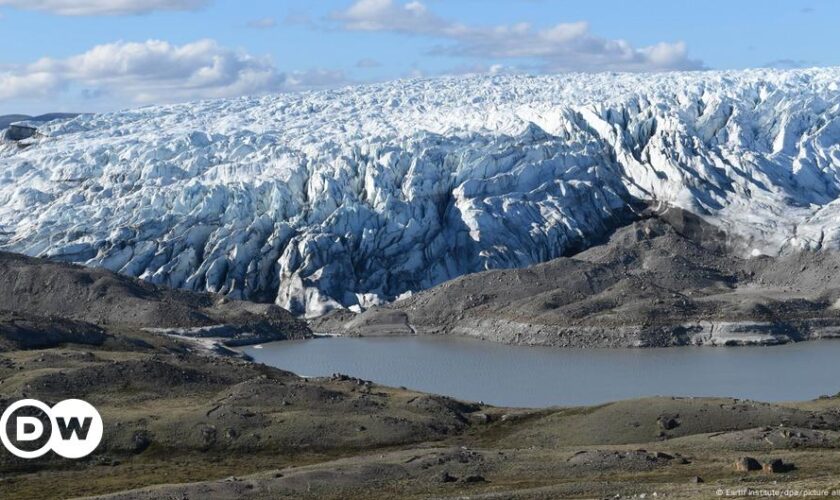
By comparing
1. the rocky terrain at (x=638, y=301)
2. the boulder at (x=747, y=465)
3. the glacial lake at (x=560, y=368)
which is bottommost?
the glacial lake at (x=560, y=368)

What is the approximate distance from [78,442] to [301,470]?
11734 mm

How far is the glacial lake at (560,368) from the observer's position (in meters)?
73.8

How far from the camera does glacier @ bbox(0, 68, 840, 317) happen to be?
115000 millimetres

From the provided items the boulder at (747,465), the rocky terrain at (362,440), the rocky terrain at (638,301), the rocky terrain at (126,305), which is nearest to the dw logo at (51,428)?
the rocky terrain at (362,440)

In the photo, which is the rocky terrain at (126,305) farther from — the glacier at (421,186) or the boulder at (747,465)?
the boulder at (747,465)

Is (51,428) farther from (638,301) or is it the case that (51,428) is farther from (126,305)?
(638,301)

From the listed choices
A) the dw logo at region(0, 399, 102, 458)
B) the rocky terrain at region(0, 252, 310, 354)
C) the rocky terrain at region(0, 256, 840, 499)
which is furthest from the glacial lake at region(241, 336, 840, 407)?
the dw logo at region(0, 399, 102, 458)

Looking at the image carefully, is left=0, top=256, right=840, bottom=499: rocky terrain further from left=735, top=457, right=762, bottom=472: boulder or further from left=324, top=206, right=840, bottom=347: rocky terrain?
left=324, top=206, right=840, bottom=347: rocky terrain

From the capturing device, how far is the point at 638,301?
99.4m

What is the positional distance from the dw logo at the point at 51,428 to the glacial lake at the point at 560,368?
2391cm

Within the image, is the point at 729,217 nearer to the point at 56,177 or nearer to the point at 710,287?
the point at 710,287

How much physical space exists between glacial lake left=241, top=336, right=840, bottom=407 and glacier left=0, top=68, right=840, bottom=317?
17055 mm

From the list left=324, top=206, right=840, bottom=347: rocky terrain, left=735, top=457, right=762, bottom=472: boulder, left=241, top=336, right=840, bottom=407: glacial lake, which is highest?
left=735, top=457, right=762, bottom=472: boulder

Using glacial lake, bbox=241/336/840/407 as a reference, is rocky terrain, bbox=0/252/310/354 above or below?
above
